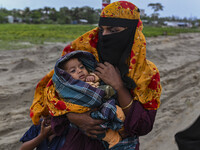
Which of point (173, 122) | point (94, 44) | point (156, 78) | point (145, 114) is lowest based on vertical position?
point (173, 122)

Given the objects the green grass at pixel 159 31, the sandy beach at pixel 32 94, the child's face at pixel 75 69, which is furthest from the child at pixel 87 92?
the green grass at pixel 159 31

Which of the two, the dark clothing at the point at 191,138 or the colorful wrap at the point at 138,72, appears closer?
the dark clothing at the point at 191,138

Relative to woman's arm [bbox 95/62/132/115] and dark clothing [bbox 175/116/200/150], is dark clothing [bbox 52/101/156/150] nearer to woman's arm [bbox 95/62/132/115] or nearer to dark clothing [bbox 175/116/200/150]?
woman's arm [bbox 95/62/132/115]

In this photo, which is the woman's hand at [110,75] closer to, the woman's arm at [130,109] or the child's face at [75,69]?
the woman's arm at [130,109]

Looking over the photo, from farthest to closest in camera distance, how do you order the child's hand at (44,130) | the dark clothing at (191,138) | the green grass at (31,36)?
1. the green grass at (31,36)
2. the child's hand at (44,130)
3. the dark clothing at (191,138)

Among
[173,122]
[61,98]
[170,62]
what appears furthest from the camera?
[170,62]

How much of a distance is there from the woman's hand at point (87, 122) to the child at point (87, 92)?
1.5 inches

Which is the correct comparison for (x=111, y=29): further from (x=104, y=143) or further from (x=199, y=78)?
(x=199, y=78)

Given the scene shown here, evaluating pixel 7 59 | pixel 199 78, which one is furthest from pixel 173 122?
pixel 7 59

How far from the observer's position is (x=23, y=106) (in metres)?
4.34

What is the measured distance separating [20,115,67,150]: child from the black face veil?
73 centimetres

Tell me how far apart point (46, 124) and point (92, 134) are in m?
0.46

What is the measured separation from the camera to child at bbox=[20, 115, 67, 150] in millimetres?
1871

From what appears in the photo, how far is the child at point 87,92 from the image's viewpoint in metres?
1.64
